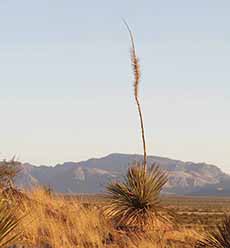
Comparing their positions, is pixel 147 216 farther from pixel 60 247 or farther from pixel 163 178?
pixel 60 247

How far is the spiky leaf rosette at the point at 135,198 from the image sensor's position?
1553 cm

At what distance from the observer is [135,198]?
1573cm

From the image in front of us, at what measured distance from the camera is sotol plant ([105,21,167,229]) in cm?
1555

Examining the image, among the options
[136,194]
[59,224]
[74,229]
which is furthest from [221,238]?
[136,194]

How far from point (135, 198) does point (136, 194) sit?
0.12 m

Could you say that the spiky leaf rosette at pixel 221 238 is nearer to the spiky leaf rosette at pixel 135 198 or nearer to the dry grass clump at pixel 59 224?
the dry grass clump at pixel 59 224

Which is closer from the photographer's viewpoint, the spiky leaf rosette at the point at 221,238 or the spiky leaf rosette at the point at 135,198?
the spiky leaf rosette at the point at 221,238

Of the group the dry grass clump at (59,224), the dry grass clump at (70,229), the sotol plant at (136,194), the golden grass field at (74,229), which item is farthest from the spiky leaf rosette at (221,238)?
the sotol plant at (136,194)

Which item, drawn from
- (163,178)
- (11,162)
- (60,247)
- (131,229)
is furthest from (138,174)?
(60,247)

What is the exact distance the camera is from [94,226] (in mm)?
13250

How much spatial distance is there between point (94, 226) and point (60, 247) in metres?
2.46

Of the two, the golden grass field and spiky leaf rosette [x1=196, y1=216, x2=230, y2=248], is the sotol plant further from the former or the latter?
spiky leaf rosette [x1=196, y1=216, x2=230, y2=248]

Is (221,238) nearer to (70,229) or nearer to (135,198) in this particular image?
(70,229)

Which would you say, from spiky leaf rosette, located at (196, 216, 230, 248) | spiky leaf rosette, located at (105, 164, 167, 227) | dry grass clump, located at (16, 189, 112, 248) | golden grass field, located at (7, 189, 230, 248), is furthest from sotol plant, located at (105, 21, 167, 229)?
spiky leaf rosette, located at (196, 216, 230, 248)
